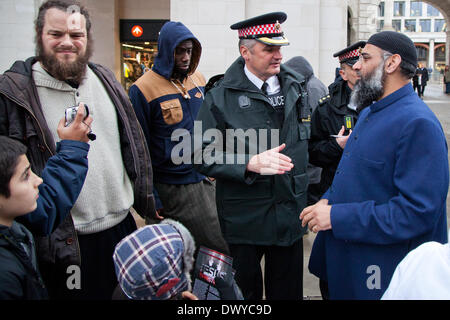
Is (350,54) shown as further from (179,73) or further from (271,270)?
(271,270)

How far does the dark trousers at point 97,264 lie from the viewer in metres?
2.53

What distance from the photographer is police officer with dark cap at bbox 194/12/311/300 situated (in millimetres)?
2719

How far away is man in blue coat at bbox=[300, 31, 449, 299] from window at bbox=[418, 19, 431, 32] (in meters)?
93.8

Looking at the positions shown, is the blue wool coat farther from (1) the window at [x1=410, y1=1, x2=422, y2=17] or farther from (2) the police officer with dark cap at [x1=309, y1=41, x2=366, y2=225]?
(1) the window at [x1=410, y1=1, x2=422, y2=17]

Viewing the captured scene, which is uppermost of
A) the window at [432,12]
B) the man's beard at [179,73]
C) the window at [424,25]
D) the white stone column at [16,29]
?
the window at [432,12]

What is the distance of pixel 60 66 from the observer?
244cm

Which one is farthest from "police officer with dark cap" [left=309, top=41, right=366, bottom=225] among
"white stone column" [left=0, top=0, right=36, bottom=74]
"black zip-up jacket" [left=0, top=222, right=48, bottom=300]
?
"white stone column" [left=0, top=0, right=36, bottom=74]

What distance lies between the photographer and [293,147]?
9.19 feet

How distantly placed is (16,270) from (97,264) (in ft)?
2.99

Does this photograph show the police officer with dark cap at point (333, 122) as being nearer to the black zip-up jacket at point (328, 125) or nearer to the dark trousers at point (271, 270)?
the black zip-up jacket at point (328, 125)

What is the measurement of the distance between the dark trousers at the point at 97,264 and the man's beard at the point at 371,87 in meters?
1.64

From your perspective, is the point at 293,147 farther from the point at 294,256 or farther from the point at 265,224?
the point at 294,256

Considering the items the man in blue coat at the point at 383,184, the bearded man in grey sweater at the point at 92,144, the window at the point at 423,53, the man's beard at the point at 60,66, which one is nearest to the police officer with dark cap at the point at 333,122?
the man in blue coat at the point at 383,184
